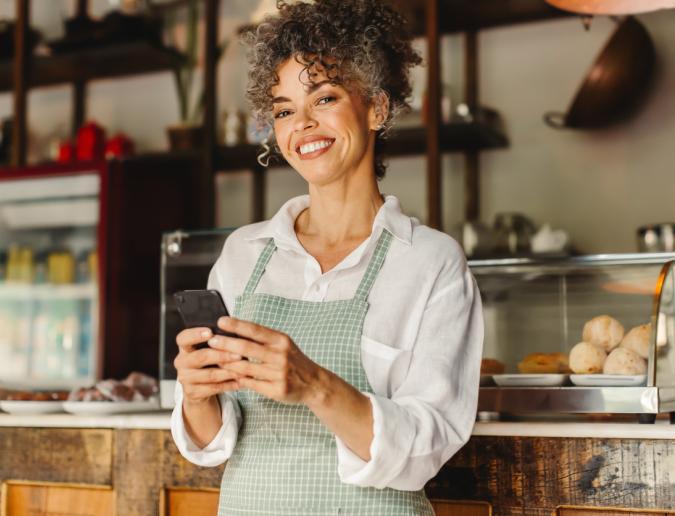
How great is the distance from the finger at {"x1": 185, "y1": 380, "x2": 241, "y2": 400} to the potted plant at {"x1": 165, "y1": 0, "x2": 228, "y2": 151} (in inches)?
102

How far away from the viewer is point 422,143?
3.56 metres

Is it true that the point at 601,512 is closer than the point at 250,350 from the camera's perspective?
No

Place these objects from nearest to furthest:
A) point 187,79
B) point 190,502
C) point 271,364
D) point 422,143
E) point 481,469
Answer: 1. point 271,364
2. point 481,469
3. point 190,502
4. point 422,143
5. point 187,79

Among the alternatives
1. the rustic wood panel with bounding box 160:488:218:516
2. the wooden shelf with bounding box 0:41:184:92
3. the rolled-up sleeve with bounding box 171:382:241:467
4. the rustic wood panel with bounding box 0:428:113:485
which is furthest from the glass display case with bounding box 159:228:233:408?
the wooden shelf with bounding box 0:41:184:92

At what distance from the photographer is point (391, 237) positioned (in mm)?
1578

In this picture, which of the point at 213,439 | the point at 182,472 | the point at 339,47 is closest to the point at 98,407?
the point at 182,472

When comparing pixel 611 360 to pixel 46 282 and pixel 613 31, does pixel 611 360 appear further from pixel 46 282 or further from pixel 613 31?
pixel 46 282

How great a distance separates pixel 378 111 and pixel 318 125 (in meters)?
0.15

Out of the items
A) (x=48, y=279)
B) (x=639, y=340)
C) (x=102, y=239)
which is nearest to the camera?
(x=639, y=340)

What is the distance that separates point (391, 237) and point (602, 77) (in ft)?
6.78

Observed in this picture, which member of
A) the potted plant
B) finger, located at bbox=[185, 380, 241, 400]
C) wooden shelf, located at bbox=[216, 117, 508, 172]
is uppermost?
the potted plant

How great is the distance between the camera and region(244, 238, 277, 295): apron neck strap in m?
1.61

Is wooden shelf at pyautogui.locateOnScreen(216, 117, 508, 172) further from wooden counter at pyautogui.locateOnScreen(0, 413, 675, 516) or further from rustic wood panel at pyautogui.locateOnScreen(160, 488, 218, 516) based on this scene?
rustic wood panel at pyautogui.locateOnScreen(160, 488, 218, 516)

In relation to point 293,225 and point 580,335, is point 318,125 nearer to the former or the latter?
point 293,225
